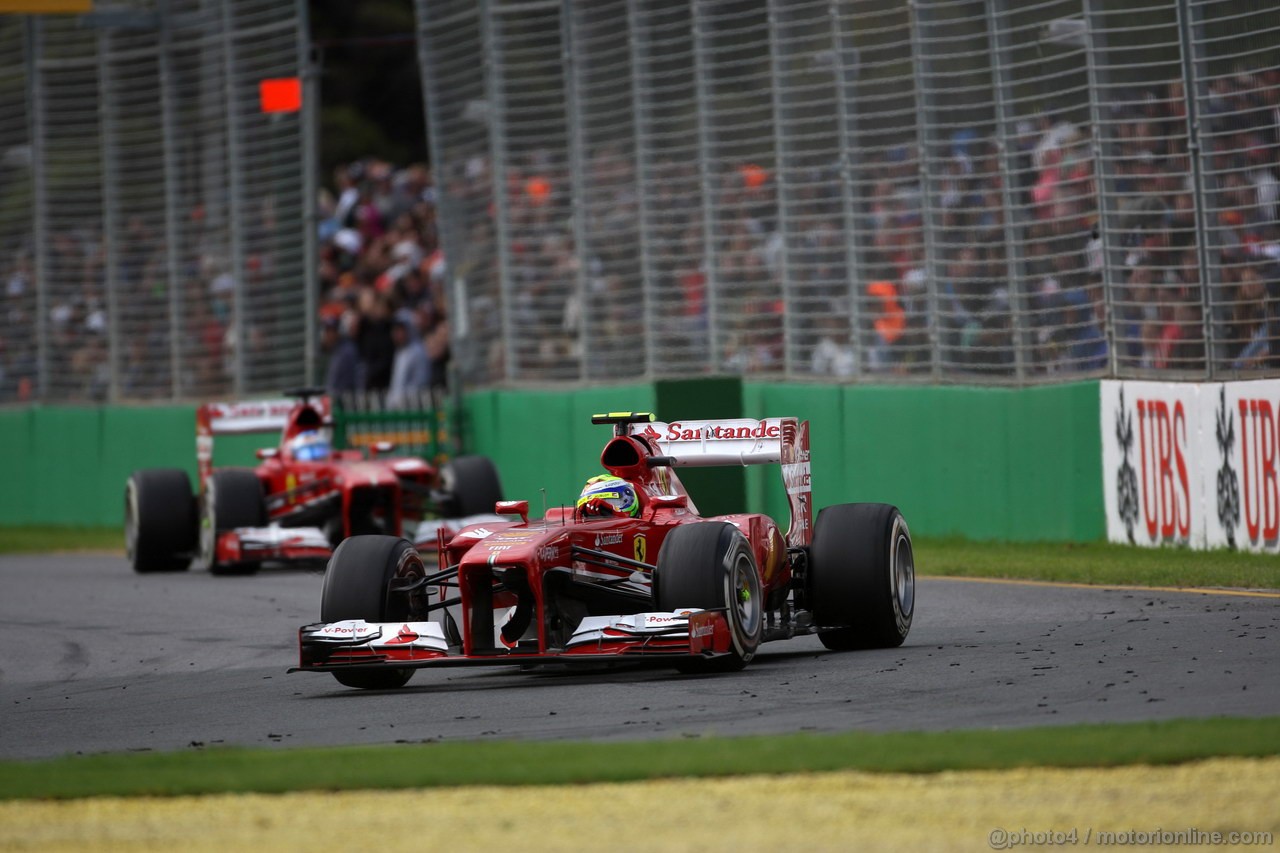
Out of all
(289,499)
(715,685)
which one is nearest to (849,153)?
(289,499)

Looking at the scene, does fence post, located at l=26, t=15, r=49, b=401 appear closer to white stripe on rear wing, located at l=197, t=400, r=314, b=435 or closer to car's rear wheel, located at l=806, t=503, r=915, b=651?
white stripe on rear wing, located at l=197, t=400, r=314, b=435

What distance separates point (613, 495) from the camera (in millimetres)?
11141

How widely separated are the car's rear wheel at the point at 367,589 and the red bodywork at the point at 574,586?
88mm

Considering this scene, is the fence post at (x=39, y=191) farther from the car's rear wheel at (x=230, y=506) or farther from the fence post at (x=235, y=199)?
the car's rear wheel at (x=230, y=506)

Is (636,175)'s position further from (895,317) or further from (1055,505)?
(1055,505)

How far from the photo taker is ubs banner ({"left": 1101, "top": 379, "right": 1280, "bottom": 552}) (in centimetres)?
1443

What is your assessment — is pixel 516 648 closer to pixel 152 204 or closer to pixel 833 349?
pixel 833 349

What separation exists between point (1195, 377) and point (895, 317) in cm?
386

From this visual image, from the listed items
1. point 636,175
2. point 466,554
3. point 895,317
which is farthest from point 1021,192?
point 466,554

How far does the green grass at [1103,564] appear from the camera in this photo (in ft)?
44.5

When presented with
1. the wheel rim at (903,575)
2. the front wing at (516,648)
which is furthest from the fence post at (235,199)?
the front wing at (516,648)

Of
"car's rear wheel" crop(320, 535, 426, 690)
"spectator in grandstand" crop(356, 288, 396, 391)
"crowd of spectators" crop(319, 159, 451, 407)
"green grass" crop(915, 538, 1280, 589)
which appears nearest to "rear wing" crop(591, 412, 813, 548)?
"car's rear wheel" crop(320, 535, 426, 690)

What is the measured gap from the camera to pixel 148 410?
87.4 ft

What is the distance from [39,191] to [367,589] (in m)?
18.0
